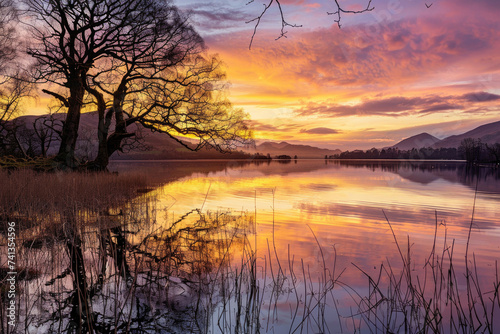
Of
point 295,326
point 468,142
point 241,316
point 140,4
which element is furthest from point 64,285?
point 468,142

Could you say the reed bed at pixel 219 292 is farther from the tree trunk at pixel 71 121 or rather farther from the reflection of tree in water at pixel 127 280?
the tree trunk at pixel 71 121

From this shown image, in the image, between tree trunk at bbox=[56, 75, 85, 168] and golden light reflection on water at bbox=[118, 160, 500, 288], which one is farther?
tree trunk at bbox=[56, 75, 85, 168]

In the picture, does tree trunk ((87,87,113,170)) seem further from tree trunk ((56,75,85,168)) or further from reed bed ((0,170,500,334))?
reed bed ((0,170,500,334))

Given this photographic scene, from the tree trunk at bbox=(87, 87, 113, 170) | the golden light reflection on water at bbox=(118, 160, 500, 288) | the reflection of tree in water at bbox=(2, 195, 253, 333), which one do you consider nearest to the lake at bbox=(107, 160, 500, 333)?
the golden light reflection on water at bbox=(118, 160, 500, 288)

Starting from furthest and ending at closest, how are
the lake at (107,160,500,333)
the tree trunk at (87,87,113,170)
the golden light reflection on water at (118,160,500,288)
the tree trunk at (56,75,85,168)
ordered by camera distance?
the tree trunk at (87,87,113,170), the tree trunk at (56,75,85,168), the golden light reflection on water at (118,160,500,288), the lake at (107,160,500,333)

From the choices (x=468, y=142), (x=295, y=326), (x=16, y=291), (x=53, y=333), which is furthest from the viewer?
(x=468, y=142)

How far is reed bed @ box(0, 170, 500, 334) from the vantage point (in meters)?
4.36

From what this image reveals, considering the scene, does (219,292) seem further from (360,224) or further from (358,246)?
(360,224)

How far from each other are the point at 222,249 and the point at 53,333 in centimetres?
429

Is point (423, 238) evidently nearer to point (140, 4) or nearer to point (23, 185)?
point (23, 185)

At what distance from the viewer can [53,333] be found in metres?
4.09

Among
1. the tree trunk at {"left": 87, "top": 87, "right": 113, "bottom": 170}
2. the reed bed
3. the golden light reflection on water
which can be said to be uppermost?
the tree trunk at {"left": 87, "top": 87, "right": 113, "bottom": 170}

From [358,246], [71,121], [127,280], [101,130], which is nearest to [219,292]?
[127,280]

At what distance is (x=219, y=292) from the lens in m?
5.38
